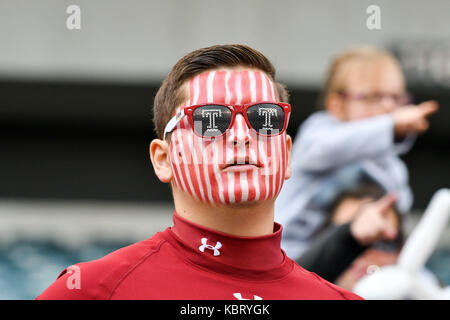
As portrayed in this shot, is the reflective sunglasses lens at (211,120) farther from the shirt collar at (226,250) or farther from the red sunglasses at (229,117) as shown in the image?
the shirt collar at (226,250)

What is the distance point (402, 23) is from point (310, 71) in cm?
99

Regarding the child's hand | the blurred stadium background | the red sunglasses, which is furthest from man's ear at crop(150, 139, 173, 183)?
the blurred stadium background

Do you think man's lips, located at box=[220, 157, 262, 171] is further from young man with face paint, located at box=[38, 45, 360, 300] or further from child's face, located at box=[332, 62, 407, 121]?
child's face, located at box=[332, 62, 407, 121]

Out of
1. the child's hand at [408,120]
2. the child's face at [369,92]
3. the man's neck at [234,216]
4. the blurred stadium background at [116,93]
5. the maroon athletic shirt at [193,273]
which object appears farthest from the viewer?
the blurred stadium background at [116,93]

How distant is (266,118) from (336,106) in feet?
8.14

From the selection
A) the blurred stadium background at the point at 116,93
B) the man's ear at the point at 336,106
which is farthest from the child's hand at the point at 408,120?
the blurred stadium background at the point at 116,93

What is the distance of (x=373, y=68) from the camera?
3.86m

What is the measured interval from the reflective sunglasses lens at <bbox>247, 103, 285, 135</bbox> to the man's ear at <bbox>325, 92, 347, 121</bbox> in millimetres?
2407

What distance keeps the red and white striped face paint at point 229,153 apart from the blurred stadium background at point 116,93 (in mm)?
5204

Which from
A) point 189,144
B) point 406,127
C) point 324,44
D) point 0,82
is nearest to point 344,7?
point 324,44

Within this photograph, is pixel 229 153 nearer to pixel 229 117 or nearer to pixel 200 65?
pixel 229 117

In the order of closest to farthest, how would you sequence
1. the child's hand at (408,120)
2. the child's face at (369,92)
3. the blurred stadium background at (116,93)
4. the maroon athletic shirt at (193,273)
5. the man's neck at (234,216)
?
the maroon athletic shirt at (193,273), the man's neck at (234,216), the child's hand at (408,120), the child's face at (369,92), the blurred stadium background at (116,93)

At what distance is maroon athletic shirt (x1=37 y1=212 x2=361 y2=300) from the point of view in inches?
55.6

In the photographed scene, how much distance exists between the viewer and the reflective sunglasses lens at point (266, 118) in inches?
59.3
